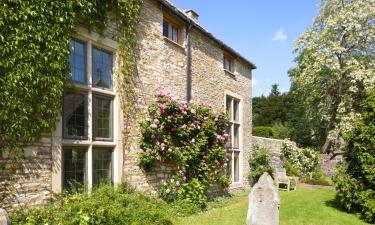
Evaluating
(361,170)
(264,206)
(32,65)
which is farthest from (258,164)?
(32,65)

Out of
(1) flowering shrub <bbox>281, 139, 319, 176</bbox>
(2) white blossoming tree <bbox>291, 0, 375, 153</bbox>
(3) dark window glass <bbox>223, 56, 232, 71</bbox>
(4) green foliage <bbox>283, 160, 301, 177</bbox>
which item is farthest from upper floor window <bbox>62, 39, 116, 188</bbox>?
(2) white blossoming tree <bbox>291, 0, 375, 153</bbox>

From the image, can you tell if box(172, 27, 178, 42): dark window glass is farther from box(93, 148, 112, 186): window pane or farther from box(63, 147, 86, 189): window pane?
box(63, 147, 86, 189): window pane

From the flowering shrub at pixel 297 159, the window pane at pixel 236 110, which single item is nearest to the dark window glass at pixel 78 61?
the window pane at pixel 236 110

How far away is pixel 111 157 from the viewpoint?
28.0 feet

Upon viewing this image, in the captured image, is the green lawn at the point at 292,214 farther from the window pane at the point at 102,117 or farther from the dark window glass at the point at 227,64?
the dark window glass at the point at 227,64

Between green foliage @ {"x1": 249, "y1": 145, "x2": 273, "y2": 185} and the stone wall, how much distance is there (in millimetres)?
1004

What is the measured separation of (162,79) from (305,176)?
1357 cm

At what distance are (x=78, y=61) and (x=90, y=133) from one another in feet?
5.19

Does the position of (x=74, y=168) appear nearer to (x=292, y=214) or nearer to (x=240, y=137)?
(x=292, y=214)

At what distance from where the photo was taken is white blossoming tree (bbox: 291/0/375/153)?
70.0ft

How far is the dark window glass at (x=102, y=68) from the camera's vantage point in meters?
8.18

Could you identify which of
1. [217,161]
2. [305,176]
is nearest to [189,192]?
[217,161]

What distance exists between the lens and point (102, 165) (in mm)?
8273

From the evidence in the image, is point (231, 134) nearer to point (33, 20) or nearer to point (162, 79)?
point (162, 79)
